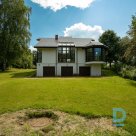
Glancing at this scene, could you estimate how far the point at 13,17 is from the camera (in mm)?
34531

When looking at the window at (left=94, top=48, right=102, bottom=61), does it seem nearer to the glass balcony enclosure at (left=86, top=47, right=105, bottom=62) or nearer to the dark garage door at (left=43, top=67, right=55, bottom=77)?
the glass balcony enclosure at (left=86, top=47, right=105, bottom=62)

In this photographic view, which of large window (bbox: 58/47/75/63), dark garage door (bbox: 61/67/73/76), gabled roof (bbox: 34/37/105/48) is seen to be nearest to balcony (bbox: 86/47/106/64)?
gabled roof (bbox: 34/37/105/48)

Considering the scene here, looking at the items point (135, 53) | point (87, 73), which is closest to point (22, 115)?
point (135, 53)

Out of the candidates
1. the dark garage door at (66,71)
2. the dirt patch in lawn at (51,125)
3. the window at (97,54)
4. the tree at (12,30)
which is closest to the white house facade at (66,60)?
the dark garage door at (66,71)

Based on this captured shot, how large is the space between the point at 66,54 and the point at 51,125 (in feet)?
69.1

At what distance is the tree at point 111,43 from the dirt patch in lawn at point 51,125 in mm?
31592

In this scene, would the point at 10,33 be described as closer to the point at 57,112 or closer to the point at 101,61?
the point at 101,61

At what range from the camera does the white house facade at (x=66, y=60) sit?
90.1 feet

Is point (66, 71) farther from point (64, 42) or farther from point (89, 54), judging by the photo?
point (64, 42)

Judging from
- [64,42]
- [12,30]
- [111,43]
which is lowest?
[64,42]

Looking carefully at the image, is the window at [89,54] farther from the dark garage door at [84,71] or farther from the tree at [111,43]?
the tree at [111,43]

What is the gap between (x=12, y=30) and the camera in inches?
Result: 1352

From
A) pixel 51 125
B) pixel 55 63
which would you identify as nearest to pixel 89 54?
pixel 55 63

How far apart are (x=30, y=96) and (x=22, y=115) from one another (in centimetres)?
336
